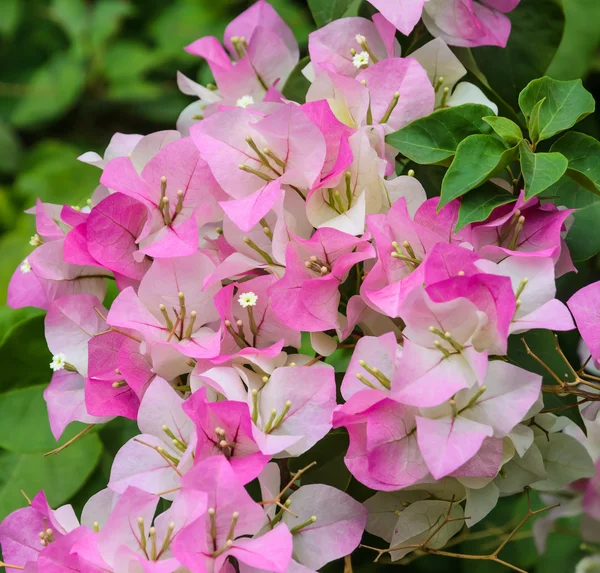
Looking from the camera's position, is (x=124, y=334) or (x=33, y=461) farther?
(x=33, y=461)

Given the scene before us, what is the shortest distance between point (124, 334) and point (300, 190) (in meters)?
0.13

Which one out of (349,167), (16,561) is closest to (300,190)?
(349,167)

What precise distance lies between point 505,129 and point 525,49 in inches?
5.8

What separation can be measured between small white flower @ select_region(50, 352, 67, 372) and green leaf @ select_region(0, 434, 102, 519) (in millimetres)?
167

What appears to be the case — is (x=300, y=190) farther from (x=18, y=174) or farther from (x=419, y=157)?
(x=18, y=174)

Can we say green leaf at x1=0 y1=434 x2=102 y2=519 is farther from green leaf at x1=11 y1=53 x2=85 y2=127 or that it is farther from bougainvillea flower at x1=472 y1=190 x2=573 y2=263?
green leaf at x1=11 y1=53 x2=85 y2=127

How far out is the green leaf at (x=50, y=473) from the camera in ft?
2.01

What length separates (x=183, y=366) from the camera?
1.45ft

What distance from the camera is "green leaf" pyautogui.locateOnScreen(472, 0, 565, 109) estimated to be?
0.55 m

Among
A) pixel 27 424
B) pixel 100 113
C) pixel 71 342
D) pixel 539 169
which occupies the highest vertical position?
pixel 539 169

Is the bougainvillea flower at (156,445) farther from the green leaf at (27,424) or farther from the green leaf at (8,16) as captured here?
the green leaf at (8,16)

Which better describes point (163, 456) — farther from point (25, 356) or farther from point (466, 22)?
point (466, 22)

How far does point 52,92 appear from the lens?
123 centimetres

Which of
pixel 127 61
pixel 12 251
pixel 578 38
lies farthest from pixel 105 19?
pixel 578 38
